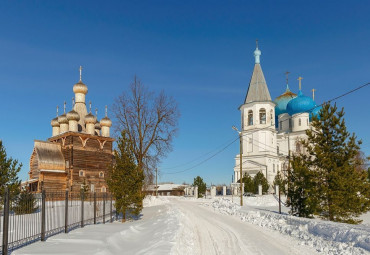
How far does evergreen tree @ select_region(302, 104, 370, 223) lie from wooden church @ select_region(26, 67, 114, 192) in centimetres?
2787

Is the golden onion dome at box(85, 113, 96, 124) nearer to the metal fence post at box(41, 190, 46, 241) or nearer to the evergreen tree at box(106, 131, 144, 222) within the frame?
the evergreen tree at box(106, 131, 144, 222)

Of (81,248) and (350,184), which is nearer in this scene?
(81,248)

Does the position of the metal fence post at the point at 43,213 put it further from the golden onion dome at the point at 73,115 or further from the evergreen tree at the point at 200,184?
the evergreen tree at the point at 200,184

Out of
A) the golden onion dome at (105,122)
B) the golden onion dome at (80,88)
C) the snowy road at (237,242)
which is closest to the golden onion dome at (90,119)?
the golden onion dome at (105,122)

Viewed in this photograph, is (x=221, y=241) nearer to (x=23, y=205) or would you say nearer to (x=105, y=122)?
(x=23, y=205)

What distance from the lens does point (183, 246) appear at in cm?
1073

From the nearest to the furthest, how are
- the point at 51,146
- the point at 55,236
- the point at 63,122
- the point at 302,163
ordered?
the point at 55,236 → the point at 302,163 → the point at 51,146 → the point at 63,122

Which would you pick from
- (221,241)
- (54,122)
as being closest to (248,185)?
(54,122)

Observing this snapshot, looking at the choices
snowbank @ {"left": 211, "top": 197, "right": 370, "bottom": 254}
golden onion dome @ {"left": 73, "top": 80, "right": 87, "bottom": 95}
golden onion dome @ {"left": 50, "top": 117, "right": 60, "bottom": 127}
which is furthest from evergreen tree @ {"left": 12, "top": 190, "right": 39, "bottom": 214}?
golden onion dome @ {"left": 73, "top": 80, "right": 87, "bottom": 95}

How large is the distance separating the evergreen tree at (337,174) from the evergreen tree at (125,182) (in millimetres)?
9871

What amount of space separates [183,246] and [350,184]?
12.8 metres

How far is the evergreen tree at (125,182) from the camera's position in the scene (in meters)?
20.3

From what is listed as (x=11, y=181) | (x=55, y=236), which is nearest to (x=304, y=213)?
(x=55, y=236)

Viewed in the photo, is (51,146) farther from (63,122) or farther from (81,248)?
(81,248)
